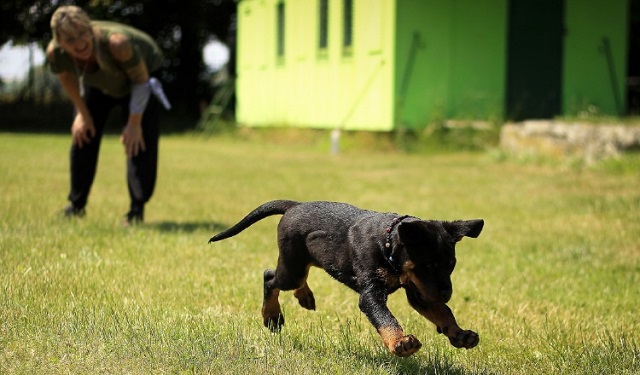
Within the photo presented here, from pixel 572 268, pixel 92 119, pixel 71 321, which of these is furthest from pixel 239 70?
pixel 71 321

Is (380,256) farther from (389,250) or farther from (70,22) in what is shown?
(70,22)

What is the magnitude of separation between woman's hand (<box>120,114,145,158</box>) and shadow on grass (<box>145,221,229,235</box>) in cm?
70

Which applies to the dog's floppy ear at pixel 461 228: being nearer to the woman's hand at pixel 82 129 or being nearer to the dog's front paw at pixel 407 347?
the dog's front paw at pixel 407 347

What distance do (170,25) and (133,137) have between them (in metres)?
24.5

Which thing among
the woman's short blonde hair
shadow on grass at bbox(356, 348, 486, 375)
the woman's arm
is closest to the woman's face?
the woman's short blonde hair

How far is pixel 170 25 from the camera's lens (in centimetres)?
3225

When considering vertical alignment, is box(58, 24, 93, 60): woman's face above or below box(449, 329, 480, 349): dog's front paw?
above

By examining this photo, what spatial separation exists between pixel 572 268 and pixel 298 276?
361 cm

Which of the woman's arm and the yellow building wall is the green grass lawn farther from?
the yellow building wall

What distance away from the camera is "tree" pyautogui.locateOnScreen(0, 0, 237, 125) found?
29.2 m

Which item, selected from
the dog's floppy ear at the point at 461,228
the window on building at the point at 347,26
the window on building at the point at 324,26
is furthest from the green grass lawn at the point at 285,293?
the window on building at the point at 324,26

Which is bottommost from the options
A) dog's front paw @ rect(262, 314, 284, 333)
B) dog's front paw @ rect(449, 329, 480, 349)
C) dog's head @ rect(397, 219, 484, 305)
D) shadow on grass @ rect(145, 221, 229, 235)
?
shadow on grass @ rect(145, 221, 229, 235)

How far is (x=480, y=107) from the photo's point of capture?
20.1 meters

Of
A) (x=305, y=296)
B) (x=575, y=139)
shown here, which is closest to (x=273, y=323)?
(x=305, y=296)
